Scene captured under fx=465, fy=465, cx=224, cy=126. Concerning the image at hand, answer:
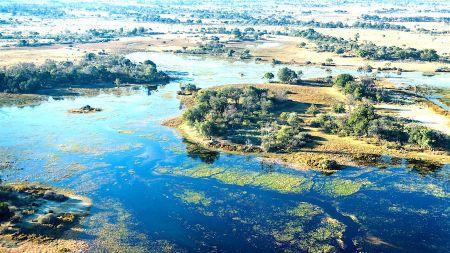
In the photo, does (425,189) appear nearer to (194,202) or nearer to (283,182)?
(283,182)

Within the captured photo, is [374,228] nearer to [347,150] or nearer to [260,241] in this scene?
[260,241]

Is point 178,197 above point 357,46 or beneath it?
beneath

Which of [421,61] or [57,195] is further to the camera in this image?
[421,61]

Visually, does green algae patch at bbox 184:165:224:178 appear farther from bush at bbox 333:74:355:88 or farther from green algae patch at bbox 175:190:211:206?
bush at bbox 333:74:355:88

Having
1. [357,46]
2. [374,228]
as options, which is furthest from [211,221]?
[357,46]

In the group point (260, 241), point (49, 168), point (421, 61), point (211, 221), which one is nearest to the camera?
point (260, 241)

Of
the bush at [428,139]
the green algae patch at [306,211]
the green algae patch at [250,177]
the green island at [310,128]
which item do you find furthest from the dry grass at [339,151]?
the green algae patch at [306,211]

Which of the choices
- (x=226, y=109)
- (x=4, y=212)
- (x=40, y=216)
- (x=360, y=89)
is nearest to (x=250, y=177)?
(x=40, y=216)

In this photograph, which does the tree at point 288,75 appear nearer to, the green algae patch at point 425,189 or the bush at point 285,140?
the bush at point 285,140

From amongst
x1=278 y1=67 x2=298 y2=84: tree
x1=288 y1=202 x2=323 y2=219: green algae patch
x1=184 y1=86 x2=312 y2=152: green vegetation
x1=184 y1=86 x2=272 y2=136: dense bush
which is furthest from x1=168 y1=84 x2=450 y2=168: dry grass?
x1=278 y1=67 x2=298 y2=84: tree
